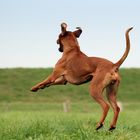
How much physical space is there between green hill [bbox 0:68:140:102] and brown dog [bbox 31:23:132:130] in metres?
37.6

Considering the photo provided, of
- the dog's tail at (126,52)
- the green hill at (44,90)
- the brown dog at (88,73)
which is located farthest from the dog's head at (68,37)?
the green hill at (44,90)

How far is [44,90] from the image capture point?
5316 centimetres

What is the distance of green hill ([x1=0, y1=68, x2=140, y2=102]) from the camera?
49188 mm

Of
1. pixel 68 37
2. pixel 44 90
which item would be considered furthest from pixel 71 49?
pixel 44 90

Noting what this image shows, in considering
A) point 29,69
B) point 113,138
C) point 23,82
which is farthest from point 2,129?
point 29,69

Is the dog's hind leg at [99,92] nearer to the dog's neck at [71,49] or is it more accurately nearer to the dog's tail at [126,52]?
the dog's tail at [126,52]

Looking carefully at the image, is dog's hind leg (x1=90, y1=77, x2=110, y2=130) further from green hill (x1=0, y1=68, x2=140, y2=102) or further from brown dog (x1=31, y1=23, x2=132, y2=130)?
green hill (x1=0, y1=68, x2=140, y2=102)

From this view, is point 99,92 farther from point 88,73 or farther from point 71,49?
point 71,49

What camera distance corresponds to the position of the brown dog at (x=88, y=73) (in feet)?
31.7

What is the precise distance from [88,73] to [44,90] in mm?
43447

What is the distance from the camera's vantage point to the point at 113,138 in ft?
31.5

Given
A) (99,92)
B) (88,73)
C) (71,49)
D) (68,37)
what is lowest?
(99,92)

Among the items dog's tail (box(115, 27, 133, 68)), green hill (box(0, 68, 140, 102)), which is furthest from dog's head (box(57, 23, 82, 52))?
green hill (box(0, 68, 140, 102))

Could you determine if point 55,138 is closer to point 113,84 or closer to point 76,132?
point 76,132
